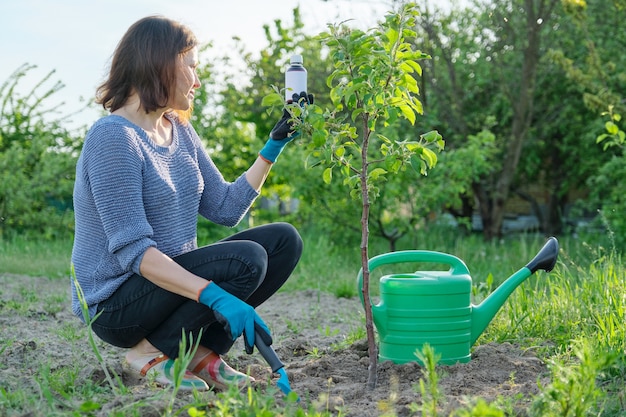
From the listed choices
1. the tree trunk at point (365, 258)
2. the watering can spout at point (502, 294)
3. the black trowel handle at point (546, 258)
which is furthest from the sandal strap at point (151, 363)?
the black trowel handle at point (546, 258)

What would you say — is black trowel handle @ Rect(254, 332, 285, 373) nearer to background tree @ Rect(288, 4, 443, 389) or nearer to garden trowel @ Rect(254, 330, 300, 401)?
garden trowel @ Rect(254, 330, 300, 401)

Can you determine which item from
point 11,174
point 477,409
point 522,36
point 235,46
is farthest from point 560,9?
point 477,409

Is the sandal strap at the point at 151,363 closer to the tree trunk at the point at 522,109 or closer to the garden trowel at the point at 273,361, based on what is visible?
the garden trowel at the point at 273,361

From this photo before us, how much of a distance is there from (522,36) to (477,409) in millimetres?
6013

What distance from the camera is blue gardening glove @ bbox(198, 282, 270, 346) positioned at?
7.97ft

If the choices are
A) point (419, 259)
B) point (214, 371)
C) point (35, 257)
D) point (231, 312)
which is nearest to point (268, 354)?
point (231, 312)

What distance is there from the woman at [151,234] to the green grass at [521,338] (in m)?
0.26

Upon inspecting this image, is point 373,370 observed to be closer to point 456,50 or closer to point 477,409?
point 477,409

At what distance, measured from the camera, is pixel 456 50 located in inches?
308

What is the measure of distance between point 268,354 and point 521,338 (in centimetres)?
124

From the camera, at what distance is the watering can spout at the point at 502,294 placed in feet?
9.58

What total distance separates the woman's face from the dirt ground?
942 millimetres

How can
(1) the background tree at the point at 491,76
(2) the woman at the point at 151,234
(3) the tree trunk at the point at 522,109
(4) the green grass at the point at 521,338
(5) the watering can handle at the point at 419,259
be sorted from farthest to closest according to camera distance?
(1) the background tree at the point at 491,76
(3) the tree trunk at the point at 522,109
(5) the watering can handle at the point at 419,259
(2) the woman at the point at 151,234
(4) the green grass at the point at 521,338

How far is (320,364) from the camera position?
2.90 metres
